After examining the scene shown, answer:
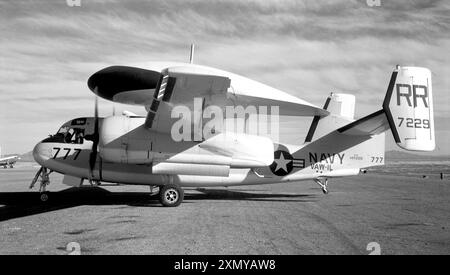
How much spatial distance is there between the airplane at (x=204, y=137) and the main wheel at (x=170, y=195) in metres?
0.04

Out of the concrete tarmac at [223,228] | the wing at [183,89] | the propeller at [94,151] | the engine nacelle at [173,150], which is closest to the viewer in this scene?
the concrete tarmac at [223,228]

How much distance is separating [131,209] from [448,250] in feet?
32.7

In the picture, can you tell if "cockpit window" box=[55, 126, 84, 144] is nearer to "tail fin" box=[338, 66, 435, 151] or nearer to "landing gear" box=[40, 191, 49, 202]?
"landing gear" box=[40, 191, 49, 202]

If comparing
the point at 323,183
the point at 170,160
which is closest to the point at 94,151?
the point at 170,160

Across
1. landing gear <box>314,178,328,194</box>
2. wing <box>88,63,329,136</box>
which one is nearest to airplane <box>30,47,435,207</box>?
wing <box>88,63,329,136</box>

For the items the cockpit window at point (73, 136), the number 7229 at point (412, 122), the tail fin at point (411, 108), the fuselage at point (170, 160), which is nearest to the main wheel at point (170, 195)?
the fuselage at point (170, 160)

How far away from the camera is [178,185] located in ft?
50.4

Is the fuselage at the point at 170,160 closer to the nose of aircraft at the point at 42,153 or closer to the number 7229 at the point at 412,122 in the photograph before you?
the nose of aircraft at the point at 42,153

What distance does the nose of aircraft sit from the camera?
1498cm

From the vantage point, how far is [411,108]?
12891 millimetres

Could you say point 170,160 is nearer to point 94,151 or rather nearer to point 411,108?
point 94,151

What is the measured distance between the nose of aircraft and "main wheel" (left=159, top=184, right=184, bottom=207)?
5.03 m

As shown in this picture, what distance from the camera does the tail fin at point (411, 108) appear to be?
41.3 ft
